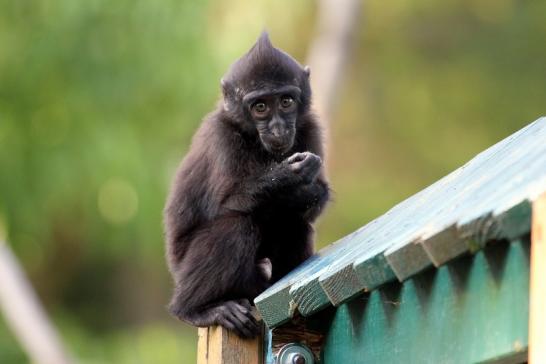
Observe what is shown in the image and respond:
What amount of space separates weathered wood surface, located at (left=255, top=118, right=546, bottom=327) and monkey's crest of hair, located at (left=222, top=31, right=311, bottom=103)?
119 centimetres

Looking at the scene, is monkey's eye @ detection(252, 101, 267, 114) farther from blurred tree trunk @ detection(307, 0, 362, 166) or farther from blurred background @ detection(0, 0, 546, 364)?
blurred tree trunk @ detection(307, 0, 362, 166)

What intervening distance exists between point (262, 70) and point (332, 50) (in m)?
10.6

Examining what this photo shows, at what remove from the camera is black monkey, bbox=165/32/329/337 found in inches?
246

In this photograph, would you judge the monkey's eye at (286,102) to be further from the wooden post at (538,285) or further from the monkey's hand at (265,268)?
the wooden post at (538,285)

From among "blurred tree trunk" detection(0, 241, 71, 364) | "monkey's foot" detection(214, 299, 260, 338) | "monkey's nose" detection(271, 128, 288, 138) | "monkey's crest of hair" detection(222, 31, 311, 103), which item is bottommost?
"monkey's foot" detection(214, 299, 260, 338)

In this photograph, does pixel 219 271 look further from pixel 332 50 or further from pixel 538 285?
pixel 332 50

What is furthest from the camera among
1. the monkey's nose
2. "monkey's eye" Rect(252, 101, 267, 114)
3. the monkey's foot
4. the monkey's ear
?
the monkey's ear

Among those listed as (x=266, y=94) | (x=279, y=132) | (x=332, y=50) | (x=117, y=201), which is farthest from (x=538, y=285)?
(x=117, y=201)

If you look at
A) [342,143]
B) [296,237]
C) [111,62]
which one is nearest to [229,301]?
[296,237]

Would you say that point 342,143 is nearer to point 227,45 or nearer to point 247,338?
point 227,45

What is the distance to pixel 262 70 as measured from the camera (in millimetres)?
6855

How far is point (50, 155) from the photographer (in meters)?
17.6

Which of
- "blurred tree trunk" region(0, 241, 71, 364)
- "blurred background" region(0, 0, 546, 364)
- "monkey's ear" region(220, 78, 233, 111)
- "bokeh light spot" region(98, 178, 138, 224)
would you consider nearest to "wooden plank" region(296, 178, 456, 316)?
"monkey's ear" region(220, 78, 233, 111)

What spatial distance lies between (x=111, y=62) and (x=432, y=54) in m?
9.25
